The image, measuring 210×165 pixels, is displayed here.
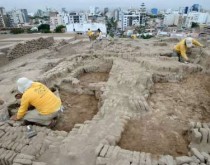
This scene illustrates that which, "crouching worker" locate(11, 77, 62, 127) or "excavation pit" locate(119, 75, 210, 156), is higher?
"crouching worker" locate(11, 77, 62, 127)

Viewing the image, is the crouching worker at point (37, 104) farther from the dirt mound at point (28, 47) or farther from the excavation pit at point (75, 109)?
the dirt mound at point (28, 47)

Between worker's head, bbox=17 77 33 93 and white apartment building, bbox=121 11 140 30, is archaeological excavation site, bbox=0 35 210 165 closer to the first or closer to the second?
worker's head, bbox=17 77 33 93

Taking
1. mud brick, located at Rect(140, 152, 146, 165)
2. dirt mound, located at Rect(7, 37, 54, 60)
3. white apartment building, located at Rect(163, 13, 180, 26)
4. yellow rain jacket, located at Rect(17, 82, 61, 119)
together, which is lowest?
white apartment building, located at Rect(163, 13, 180, 26)

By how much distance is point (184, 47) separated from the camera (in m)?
6.66

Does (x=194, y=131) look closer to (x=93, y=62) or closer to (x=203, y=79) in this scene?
(x=203, y=79)

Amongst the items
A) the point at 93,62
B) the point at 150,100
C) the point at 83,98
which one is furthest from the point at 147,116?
the point at 93,62

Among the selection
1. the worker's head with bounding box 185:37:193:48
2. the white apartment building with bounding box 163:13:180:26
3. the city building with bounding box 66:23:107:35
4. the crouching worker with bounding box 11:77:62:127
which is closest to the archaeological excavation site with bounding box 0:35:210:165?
the crouching worker with bounding box 11:77:62:127

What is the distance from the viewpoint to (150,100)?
4379 millimetres

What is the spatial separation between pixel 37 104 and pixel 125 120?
66.4 inches

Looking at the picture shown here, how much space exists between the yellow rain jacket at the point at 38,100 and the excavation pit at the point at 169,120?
1.50 m

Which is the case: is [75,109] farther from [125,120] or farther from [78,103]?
[125,120]

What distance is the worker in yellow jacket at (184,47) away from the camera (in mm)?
6493

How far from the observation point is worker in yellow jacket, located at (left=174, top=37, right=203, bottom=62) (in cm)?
649

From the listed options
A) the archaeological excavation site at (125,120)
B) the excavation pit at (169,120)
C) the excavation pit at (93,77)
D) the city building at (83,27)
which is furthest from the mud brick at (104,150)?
the city building at (83,27)
